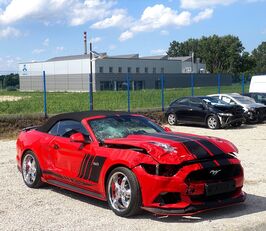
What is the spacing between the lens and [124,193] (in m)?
6.23

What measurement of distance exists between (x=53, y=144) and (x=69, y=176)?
71cm

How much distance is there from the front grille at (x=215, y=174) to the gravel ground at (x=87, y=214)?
518mm

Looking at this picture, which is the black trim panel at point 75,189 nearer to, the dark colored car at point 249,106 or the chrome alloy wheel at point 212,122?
the chrome alloy wheel at point 212,122

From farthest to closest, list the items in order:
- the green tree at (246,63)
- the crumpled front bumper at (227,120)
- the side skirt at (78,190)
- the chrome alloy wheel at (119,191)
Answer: the green tree at (246,63)
the crumpled front bumper at (227,120)
the side skirt at (78,190)
the chrome alloy wheel at (119,191)

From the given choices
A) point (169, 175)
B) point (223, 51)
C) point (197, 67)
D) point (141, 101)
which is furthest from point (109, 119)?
point (223, 51)

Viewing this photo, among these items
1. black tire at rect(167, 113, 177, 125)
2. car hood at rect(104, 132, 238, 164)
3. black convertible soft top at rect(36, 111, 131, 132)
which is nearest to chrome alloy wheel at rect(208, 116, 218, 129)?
black tire at rect(167, 113, 177, 125)

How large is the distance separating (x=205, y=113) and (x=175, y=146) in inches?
560

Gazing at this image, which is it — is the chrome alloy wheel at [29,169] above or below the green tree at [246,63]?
below

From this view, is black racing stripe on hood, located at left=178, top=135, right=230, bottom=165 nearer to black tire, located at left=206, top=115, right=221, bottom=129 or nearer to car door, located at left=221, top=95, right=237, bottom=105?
black tire, located at left=206, top=115, right=221, bottom=129

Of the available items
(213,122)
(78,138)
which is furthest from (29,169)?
(213,122)

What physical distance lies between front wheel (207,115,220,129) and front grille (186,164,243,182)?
1322cm

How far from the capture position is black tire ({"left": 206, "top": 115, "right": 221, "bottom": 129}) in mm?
19578

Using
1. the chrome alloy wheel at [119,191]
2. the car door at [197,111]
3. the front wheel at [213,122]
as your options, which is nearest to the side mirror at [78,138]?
the chrome alloy wheel at [119,191]

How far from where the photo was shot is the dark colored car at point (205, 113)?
1953cm
